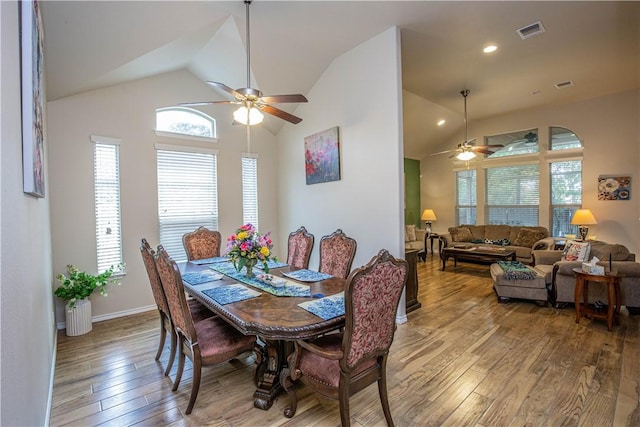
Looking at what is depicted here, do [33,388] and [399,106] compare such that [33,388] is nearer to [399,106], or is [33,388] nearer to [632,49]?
[399,106]

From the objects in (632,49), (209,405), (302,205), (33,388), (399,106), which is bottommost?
(209,405)

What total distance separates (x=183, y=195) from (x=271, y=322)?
3.52 metres

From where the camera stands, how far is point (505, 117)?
24.0 feet

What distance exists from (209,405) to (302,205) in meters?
3.41

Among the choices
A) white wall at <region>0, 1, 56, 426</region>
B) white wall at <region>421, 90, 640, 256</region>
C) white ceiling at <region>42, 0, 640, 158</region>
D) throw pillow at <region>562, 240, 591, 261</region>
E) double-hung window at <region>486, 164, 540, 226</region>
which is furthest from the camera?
double-hung window at <region>486, 164, 540, 226</region>

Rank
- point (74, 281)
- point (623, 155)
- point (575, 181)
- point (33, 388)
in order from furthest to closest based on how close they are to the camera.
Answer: point (575, 181), point (623, 155), point (74, 281), point (33, 388)

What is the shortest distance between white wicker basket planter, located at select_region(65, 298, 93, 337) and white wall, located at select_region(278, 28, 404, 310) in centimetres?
315

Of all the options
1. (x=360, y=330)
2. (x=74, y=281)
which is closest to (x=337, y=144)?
→ (x=360, y=330)

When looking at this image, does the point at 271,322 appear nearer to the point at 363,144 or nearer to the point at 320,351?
the point at 320,351

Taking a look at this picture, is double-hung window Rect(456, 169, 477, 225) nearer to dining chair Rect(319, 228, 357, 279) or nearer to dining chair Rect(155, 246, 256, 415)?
dining chair Rect(319, 228, 357, 279)

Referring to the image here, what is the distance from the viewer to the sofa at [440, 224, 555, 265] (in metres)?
6.10

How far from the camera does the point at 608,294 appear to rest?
11.3 feet

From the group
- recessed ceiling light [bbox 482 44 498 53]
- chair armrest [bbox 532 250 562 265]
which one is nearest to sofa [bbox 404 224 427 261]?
chair armrest [bbox 532 250 562 265]

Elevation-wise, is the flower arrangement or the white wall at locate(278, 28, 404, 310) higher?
the white wall at locate(278, 28, 404, 310)
